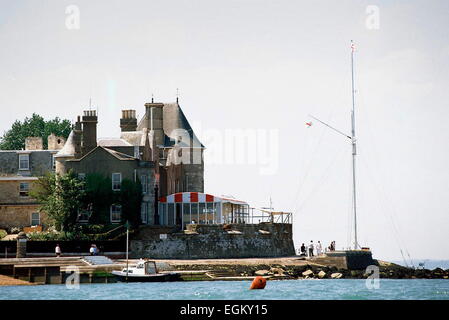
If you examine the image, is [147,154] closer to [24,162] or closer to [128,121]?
[128,121]

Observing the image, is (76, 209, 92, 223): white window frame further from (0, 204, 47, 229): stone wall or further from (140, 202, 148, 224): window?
(0, 204, 47, 229): stone wall

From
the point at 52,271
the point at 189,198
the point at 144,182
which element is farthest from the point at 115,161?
the point at 52,271

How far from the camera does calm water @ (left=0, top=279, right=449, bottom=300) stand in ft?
169

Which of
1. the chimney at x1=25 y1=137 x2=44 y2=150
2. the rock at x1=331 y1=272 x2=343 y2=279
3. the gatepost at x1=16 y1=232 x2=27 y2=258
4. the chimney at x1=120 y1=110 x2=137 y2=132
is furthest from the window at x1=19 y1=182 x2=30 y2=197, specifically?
the rock at x1=331 y1=272 x2=343 y2=279

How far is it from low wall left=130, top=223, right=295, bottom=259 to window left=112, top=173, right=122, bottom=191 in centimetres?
472

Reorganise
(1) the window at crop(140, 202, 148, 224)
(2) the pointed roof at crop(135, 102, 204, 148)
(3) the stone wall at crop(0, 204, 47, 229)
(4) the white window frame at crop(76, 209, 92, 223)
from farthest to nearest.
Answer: (2) the pointed roof at crop(135, 102, 204, 148) < (3) the stone wall at crop(0, 204, 47, 229) < (1) the window at crop(140, 202, 148, 224) < (4) the white window frame at crop(76, 209, 92, 223)

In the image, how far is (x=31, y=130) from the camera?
412 feet

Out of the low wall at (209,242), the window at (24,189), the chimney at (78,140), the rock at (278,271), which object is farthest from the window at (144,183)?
the rock at (278,271)

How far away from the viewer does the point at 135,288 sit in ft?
190

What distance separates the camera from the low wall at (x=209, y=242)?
7675cm

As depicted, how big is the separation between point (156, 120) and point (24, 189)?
17012mm

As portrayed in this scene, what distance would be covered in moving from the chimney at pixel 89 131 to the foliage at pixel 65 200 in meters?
3.17
